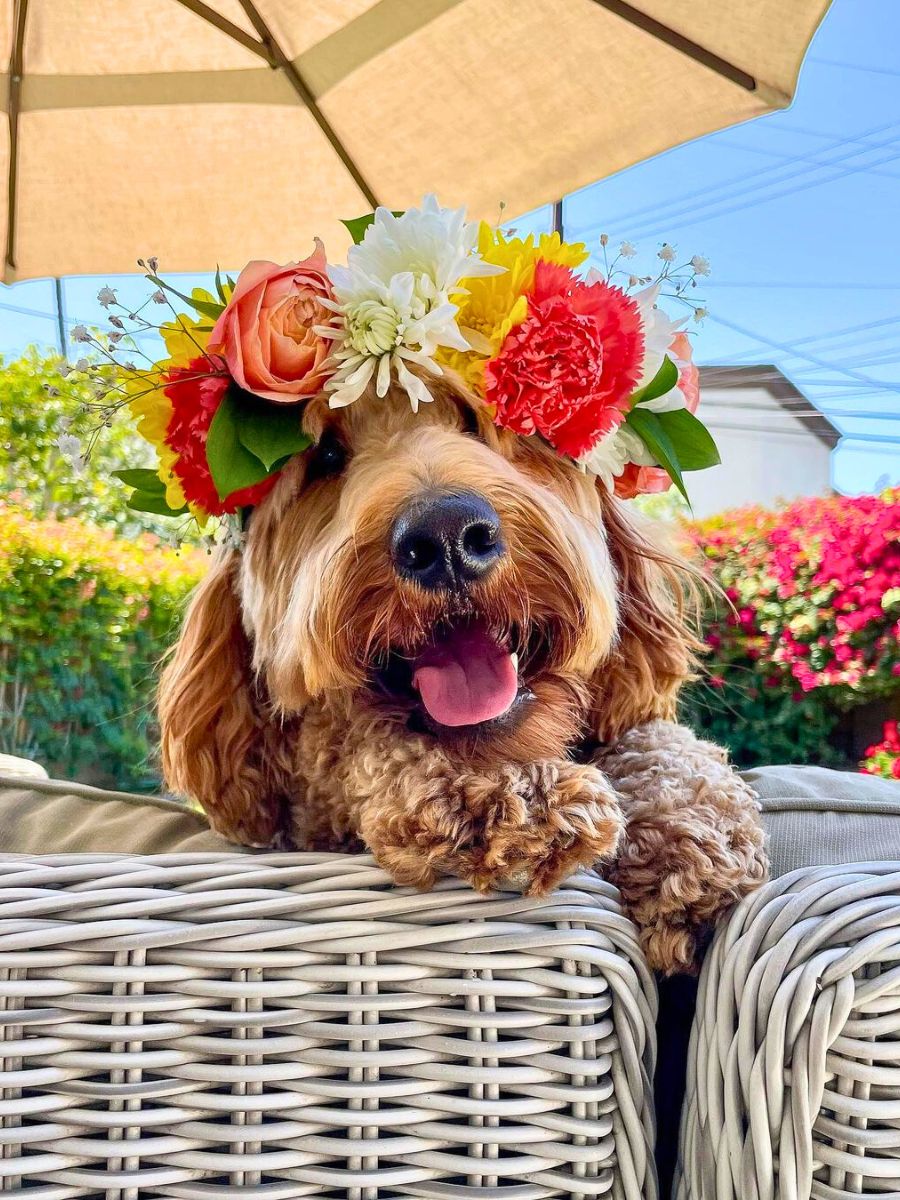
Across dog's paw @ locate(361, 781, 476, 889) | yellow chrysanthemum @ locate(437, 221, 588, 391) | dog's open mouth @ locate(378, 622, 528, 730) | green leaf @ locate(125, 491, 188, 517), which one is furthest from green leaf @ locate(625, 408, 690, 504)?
green leaf @ locate(125, 491, 188, 517)

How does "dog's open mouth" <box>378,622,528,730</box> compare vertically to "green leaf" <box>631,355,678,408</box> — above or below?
below

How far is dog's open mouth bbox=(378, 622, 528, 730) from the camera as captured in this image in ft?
4.40

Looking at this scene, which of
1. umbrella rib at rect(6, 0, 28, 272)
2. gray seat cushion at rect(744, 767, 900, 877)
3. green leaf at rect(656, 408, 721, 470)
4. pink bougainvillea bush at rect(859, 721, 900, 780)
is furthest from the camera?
pink bougainvillea bush at rect(859, 721, 900, 780)

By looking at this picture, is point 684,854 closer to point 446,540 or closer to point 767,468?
point 446,540

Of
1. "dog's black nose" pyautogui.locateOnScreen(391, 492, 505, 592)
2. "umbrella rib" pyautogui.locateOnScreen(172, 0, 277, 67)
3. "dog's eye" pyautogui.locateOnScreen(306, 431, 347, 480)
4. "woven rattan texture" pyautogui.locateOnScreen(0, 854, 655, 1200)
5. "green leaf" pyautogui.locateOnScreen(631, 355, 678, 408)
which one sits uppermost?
"umbrella rib" pyautogui.locateOnScreen(172, 0, 277, 67)

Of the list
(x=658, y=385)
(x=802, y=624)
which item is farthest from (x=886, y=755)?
(x=658, y=385)

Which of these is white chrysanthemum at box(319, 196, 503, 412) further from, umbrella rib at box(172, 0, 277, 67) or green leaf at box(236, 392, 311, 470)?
umbrella rib at box(172, 0, 277, 67)

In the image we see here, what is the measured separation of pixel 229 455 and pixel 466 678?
427 millimetres

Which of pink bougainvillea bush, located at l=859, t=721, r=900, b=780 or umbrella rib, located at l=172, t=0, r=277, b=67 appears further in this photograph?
pink bougainvillea bush, located at l=859, t=721, r=900, b=780

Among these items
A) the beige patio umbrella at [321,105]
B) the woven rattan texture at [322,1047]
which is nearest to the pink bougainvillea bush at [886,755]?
the beige patio umbrella at [321,105]

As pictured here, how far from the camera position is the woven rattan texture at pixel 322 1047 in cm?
102

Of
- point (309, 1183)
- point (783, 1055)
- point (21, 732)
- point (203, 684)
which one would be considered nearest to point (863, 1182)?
point (783, 1055)

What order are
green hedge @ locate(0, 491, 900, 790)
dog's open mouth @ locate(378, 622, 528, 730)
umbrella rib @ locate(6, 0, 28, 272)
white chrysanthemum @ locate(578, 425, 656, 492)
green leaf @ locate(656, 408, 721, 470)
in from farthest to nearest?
green hedge @ locate(0, 491, 900, 790), umbrella rib @ locate(6, 0, 28, 272), green leaf @ locate(656, 408, 721, 470), white chrysanthemum @ locate(578, 425, 656, 492), dog's open mouth @ locate(378, 622, 528, 730)

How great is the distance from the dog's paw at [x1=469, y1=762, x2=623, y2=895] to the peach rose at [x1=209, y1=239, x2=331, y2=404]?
61 centimetres
